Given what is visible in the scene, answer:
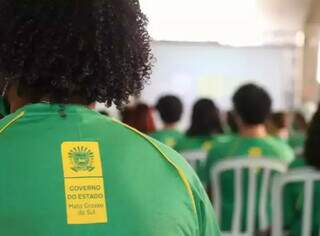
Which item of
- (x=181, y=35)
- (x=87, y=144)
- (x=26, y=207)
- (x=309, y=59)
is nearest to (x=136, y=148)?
(x=87, y=144)

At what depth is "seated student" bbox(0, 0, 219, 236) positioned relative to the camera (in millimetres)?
894

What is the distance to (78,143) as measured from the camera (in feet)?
3.05

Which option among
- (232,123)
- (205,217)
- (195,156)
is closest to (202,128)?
(195,156)

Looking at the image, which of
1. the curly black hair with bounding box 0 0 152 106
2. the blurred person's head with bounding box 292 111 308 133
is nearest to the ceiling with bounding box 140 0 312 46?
the blurred person's head with bounding box 292 111 308 133

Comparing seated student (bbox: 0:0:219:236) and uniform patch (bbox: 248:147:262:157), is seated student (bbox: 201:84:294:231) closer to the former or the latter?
uniform patch (bbox: 248:147:262:157)

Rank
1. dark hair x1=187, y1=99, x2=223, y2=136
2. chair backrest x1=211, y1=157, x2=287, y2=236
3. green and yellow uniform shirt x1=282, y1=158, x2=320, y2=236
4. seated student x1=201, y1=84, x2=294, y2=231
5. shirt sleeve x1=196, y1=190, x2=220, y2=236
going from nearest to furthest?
shirt sleeve x1=196, y1=190, x2=220, y2=236
green and yellow uniform shirt x1=282, y1=158, x2=320, y2=236
chair backrest x1=211, y1=157, x2=287, y2=236
seated student x1=201, y1=84, x2=294, y2=231
dark hair x1=187, y1=99, x2=223, y2=136

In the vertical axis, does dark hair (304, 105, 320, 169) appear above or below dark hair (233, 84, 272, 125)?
below

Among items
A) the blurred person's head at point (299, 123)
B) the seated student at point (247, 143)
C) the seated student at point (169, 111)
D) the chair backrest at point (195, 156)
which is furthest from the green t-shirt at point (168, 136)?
the blurred person's head at point (299, 123)

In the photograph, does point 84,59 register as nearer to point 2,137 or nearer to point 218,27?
point 2,137

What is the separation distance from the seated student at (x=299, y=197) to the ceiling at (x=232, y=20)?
5.06 m

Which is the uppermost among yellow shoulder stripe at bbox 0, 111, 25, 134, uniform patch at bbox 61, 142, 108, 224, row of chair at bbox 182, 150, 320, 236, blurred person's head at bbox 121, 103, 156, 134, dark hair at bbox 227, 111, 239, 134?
yellow shoulder stripe at bbox 0, 111, 25, 134

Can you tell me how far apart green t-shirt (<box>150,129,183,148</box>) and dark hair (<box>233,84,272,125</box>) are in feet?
2.96

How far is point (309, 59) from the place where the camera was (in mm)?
8461

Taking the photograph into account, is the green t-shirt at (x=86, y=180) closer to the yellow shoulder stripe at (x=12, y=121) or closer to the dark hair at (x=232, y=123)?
the yellow shoulder stripe at (x=12, y=121)
